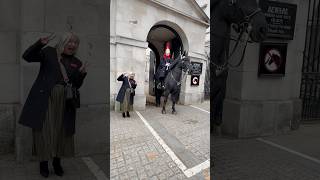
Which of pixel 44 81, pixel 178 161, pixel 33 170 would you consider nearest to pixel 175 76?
pixel 178 161

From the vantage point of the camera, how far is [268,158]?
5.61ft

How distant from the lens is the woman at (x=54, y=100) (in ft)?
3.27

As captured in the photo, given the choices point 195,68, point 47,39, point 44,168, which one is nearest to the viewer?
point 195,68

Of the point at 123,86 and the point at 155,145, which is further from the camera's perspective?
the point at 155,145

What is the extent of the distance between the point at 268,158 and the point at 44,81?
1358 mm

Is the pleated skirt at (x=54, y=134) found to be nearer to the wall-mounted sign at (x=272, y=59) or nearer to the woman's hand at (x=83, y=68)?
the woman's hand at (x=83, y=68)

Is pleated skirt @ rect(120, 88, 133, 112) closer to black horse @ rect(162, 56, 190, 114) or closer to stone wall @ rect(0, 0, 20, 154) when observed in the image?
black horse @ rect(162, 56, 190, 114)

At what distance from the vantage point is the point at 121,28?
800mm

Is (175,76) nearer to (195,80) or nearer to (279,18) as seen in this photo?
(195,80)

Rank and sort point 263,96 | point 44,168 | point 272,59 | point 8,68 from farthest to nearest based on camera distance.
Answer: point 8,68, point 263,96, point 272,59, point 44,168

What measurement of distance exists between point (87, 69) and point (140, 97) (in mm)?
243

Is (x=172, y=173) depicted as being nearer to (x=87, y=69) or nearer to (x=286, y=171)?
(x=87, y=69)

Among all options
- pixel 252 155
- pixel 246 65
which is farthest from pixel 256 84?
pixel 252 155

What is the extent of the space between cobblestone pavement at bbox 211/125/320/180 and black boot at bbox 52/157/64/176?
2.54 feet
